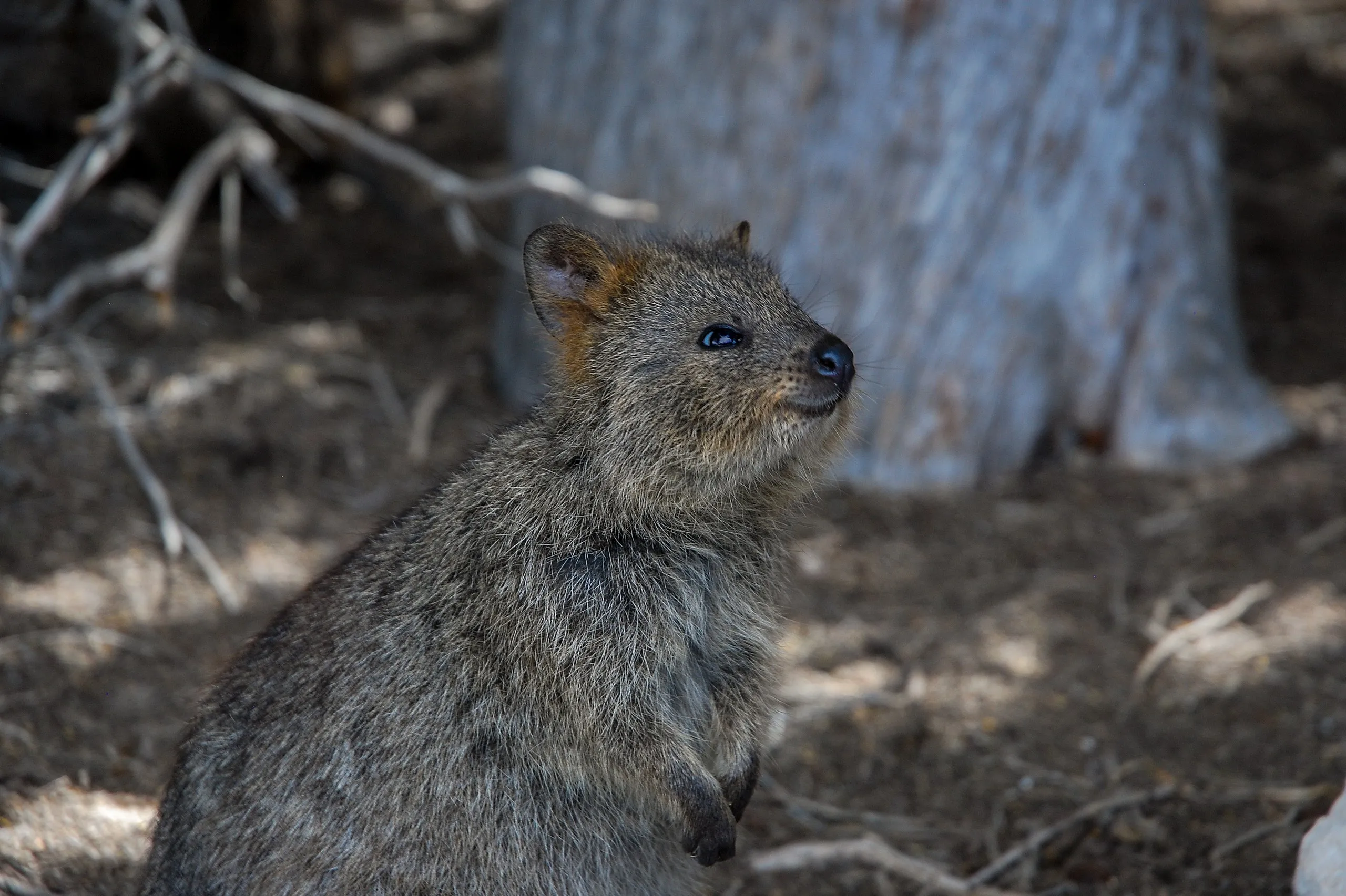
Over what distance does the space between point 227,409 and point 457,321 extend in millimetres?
1724

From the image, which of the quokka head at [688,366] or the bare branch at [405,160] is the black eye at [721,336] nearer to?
the quokka head at [688,366]

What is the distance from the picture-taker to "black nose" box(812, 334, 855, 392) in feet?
10.8

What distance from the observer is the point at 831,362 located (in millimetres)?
3307

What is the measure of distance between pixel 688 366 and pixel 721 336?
127mm

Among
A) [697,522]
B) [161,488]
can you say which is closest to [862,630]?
[697,522]

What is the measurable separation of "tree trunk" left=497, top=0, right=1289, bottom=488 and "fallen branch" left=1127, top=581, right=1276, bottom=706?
3.73 feet

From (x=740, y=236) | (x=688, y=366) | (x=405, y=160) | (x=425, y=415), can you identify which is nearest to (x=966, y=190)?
(x=740, y=236)

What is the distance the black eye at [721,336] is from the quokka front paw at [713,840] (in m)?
1.13

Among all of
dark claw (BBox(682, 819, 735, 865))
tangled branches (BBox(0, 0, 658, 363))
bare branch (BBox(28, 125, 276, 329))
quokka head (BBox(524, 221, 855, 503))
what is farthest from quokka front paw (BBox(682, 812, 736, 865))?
bare branch (BBox(28, 125, 276, 329))

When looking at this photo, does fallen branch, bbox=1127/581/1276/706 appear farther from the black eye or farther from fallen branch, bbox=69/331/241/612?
fallen branch, bbox=69/331/241/612

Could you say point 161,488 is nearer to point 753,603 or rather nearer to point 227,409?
point 227,409

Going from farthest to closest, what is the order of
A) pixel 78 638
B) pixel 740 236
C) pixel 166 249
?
pixel 166 249
pixel 78 638
pixel 740 236

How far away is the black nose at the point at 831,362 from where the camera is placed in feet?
10.8

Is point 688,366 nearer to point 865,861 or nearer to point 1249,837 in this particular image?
point 865,861
